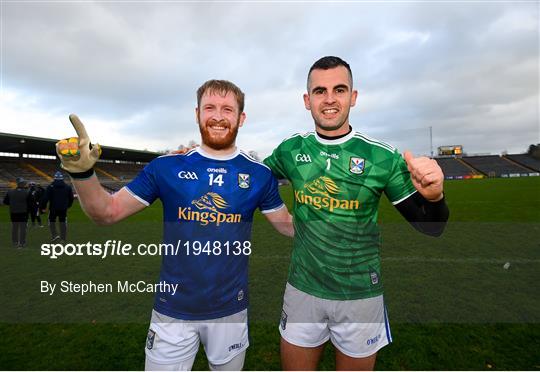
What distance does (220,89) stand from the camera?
91.4 inches

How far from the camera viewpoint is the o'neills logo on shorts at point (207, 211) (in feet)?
7.44

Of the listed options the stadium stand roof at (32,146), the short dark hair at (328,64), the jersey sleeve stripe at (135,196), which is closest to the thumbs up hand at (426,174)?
the short dark hair at (328,64)

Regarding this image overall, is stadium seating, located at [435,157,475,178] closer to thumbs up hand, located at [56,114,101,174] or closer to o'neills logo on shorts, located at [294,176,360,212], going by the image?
o'neills logo on shorts, located at [294,176,360,212]

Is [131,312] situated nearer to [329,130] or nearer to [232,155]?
[232,155]

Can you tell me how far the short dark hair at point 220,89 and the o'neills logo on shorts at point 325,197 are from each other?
0.85m

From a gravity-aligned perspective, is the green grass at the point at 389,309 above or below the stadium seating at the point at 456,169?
below

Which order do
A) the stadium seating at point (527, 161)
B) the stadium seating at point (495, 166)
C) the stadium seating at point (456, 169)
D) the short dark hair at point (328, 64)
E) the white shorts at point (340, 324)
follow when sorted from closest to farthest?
the white shorts at point (340, 324) < the short dark hair at point (328, 64) < the stadium seating at point (495, 166) < the stadium seating at point (527, 161) < the stadium seating at point (456, 169)

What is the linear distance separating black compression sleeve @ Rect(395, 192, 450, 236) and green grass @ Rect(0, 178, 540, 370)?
75.5 inches

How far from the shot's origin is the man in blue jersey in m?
2.19

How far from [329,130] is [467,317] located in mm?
3705

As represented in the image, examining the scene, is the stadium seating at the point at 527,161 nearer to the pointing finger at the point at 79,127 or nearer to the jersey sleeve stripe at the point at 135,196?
the jersey sleeve stripe at the point at 135,196

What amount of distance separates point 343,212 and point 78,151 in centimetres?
185

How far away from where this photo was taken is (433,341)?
146 inches

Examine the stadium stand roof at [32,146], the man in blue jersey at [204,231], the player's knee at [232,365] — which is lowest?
the player's knee at [232,365]
